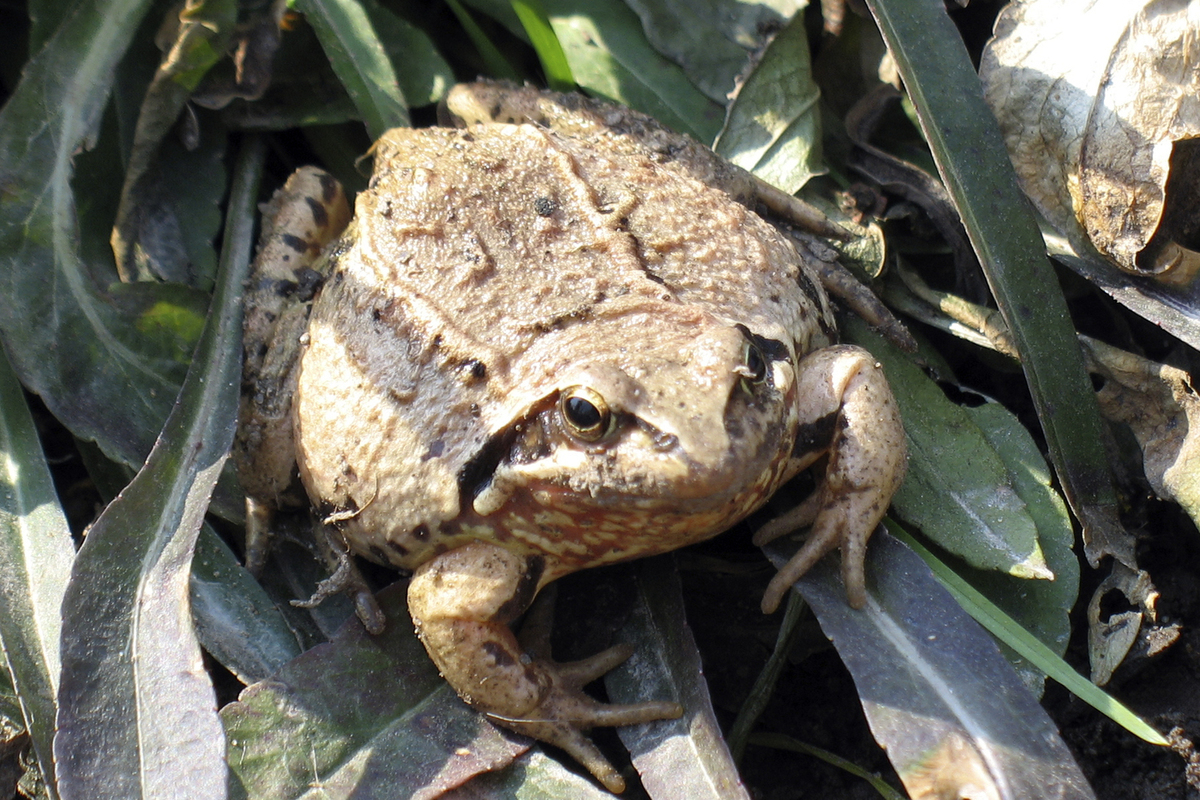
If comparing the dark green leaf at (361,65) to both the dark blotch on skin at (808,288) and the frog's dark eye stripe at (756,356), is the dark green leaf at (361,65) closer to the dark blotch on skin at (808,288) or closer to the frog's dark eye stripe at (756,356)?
the dark blotch on skin at (808,288)

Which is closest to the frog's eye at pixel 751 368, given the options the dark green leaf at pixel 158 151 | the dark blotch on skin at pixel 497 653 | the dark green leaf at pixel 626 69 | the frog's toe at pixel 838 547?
the frog's toe at pixel 838 547

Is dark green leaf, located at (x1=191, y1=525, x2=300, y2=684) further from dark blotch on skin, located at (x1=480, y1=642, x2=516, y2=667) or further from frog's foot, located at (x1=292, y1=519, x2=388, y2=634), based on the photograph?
dark blotch on skin, located at (x1=480, y1=642, x2=516, y2=667)

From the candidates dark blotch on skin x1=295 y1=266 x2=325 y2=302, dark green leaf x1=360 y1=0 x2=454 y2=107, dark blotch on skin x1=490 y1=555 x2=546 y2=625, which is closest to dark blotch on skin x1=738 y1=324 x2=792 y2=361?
dark blotch on skin x1=490 y1=555 x2=546 y2=625

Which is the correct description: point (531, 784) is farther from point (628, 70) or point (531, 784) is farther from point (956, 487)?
point (628, 70)

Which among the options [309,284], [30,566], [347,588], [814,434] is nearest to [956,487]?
[814,434]

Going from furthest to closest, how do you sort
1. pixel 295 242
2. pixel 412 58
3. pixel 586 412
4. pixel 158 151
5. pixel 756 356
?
pixel 412 58
pixel 158 151
pixel 295 242
pixel 756 356
pixel 586 412
